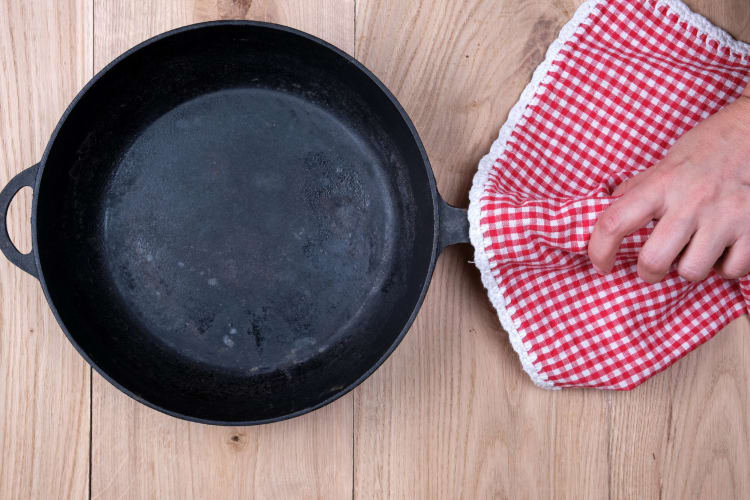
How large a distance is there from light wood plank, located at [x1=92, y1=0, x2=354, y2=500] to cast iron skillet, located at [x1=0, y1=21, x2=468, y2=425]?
0.10 ft

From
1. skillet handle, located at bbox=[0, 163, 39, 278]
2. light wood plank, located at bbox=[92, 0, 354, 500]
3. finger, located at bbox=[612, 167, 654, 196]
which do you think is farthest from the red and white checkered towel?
skillet handle, located at bbox=[0, 163, 39, 278]

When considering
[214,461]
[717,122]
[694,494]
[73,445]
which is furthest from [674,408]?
[73,445]

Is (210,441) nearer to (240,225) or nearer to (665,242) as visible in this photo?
(240,225)

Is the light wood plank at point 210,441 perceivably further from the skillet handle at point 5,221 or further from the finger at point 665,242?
the finger at point 665,242

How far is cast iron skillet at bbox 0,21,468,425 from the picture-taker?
54cm

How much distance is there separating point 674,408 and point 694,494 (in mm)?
85

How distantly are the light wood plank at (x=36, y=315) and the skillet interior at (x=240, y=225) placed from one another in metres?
0.04

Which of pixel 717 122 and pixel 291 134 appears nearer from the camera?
pixel 717 122

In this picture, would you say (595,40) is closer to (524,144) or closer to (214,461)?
(524,144)

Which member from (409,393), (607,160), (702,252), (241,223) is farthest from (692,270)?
(241,223)

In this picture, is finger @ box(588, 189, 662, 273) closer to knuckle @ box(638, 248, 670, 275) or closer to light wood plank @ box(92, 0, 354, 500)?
knuckle @ box(638, 248, 670, 275)

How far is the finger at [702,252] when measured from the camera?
1.47 feet

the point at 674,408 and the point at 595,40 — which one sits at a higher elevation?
the point at 595,40

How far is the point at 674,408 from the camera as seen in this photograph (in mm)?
576
